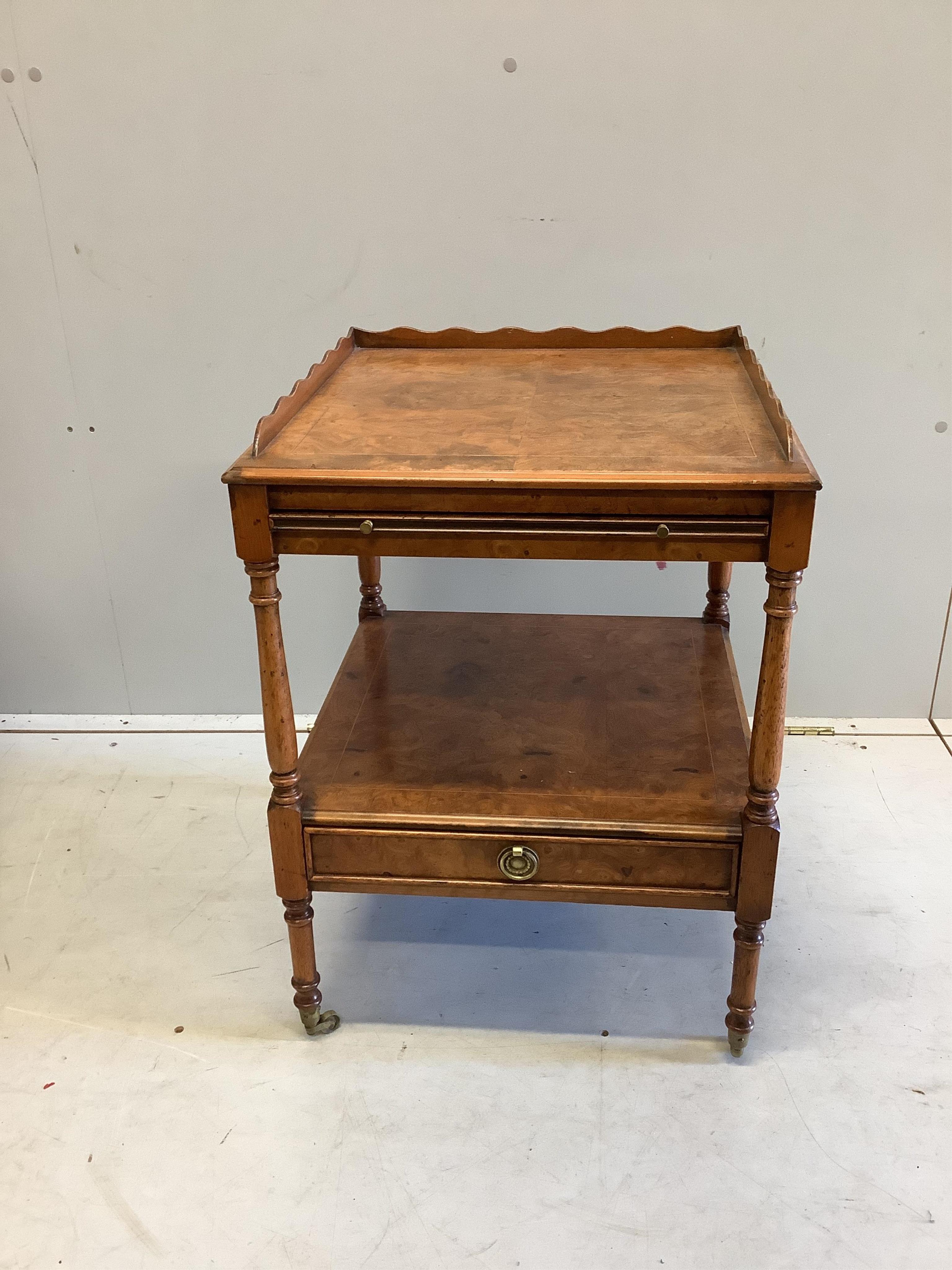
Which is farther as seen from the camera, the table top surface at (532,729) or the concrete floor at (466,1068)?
the table top surface at (532,729)

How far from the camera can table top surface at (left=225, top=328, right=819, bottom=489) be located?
1.52 metres

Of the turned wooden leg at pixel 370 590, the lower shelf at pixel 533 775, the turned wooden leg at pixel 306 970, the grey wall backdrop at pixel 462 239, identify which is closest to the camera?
the lower shelf at pixel 533 775

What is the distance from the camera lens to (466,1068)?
6.04ft

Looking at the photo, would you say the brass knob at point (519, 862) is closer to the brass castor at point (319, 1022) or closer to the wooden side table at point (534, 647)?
the wooden side table at point (534, 647)

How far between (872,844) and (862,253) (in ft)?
4.02

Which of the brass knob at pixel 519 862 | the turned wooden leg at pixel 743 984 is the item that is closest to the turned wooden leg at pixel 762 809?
the turned wooden leg at pixel 743 984

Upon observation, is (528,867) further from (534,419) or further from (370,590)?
(370,590)

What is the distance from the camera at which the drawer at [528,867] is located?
5.66ft

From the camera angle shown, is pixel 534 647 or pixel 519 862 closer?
pixel 519 862

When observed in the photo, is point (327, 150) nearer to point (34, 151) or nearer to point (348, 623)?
point (34, 151)

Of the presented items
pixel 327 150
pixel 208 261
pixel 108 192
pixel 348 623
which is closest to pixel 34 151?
pixel 108 192

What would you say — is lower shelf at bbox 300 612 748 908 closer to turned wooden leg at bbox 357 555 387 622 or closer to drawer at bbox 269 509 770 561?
turned wooden leg at bbox 357 555 387 622

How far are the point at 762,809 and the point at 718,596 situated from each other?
72 cm

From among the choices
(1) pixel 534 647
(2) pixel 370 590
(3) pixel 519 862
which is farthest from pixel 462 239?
(3) pixel 519 862
